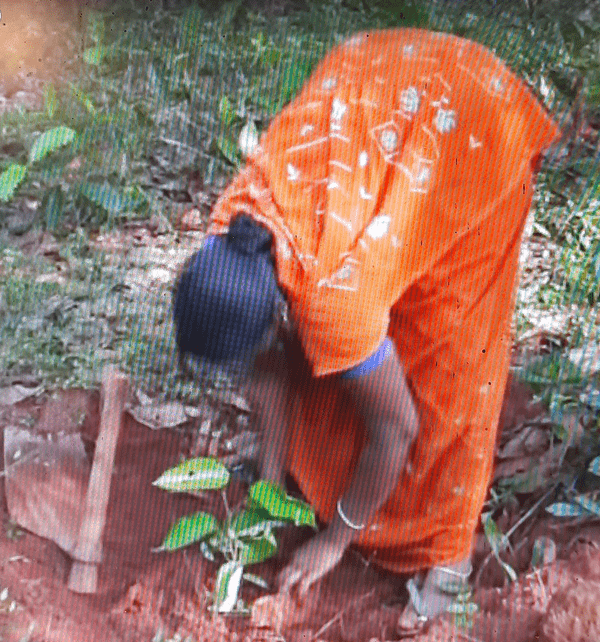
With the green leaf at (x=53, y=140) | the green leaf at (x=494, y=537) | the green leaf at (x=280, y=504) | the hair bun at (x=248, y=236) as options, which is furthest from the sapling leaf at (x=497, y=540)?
the green leaf at (x=53, y=140)

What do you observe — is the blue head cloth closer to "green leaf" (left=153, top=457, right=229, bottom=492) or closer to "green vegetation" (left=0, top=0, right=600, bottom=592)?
"green vegetation" (left=0, top=0, right=600, bottom=592)

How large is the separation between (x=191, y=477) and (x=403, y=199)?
544mm

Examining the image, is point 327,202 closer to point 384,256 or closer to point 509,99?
point 384,256

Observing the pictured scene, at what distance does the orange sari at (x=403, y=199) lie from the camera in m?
1.03

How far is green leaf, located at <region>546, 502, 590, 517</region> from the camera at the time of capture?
3.79 feet

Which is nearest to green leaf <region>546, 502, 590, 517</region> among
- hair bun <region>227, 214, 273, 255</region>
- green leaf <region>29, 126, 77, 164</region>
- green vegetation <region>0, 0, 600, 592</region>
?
green vegetation <region>0, 0, 600, 592</region>

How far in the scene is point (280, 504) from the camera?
1.27 metres

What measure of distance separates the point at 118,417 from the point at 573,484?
0.71 metres

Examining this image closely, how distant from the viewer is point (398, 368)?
44.6 inches

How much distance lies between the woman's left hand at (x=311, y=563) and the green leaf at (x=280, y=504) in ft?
0.10

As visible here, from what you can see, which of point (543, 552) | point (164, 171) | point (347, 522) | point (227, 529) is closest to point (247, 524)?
point (227, 529)

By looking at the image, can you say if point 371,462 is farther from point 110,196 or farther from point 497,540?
point 110,196

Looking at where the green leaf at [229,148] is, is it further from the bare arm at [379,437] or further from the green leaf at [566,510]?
the green leaf at [566,510]

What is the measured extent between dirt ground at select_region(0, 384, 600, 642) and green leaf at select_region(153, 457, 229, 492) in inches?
0.6
